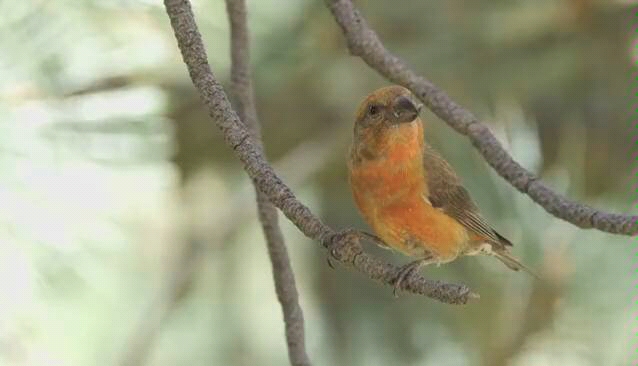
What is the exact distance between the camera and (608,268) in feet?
5.01

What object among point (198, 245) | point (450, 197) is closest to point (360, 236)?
point (450, 197)

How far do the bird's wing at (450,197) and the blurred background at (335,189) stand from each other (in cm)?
30

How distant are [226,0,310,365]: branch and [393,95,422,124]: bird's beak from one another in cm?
15

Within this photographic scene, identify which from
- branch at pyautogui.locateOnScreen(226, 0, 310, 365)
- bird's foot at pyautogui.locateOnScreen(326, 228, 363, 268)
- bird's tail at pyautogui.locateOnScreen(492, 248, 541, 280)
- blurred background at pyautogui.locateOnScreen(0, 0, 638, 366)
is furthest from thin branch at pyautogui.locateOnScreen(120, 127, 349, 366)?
bird's foot at pyautogui.locateOnScreen(326, 228, 363, 268)

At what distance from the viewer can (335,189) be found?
1527 millimetres

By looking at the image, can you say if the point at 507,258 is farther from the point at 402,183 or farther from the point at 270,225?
the point at 270,225

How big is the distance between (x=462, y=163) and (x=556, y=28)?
238mm

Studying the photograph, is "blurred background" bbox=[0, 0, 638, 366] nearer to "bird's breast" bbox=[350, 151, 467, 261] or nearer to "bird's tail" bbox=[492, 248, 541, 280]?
"bird's tail" bbox=[492, 248, 541, 280]

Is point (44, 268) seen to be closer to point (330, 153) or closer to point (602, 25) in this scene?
point (330, 153)

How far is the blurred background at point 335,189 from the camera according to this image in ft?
4.37

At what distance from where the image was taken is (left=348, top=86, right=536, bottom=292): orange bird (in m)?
0.94

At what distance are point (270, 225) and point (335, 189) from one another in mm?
740

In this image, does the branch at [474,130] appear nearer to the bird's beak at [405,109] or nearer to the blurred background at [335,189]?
the bird's beak at [405,109]

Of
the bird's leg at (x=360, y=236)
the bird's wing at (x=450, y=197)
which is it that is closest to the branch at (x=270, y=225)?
the bird's leg at (x=360, y=236)
